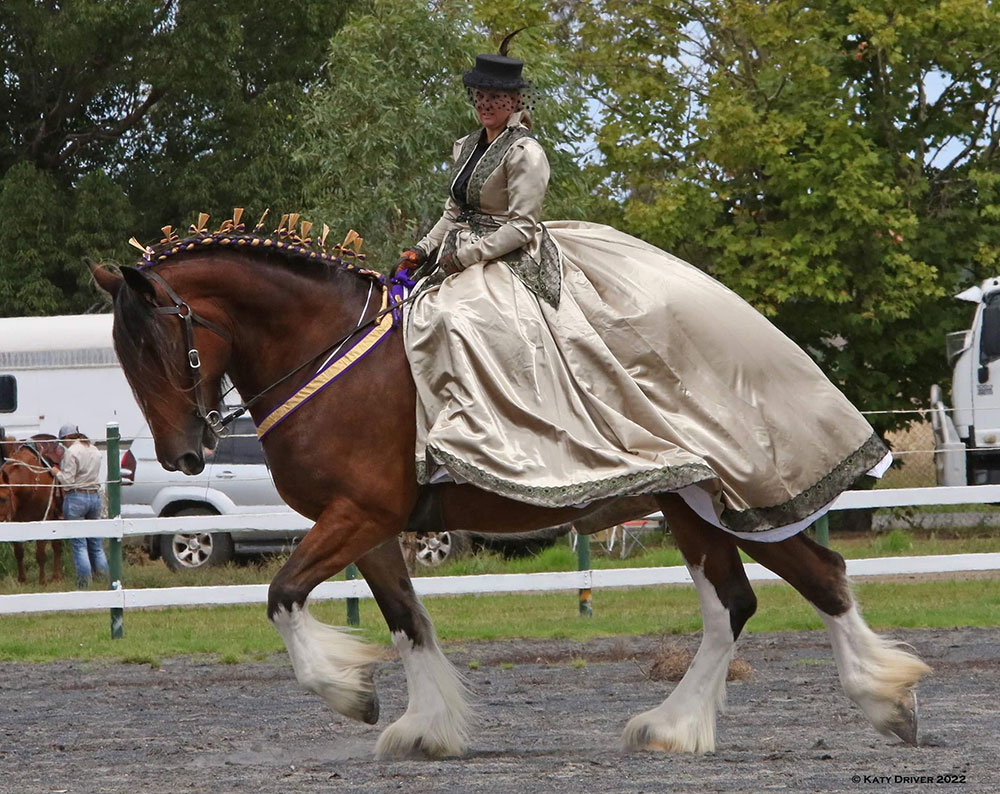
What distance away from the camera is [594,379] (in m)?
5.96

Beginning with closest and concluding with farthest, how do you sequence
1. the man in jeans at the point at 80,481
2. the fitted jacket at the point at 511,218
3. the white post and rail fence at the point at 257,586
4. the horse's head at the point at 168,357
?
the horse's head at the point at 168,357, the fitted jacket at the point at 511,218, the white post and rail fence at the point at 257,586, the man in jeans at the point at 80,481

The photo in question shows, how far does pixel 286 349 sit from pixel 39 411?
14.5 m

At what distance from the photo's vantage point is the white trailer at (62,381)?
19391 mm

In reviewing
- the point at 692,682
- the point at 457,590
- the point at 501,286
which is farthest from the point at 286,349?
the point at 457,590

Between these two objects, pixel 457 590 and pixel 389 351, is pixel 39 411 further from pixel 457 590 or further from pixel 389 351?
pixel 389 351

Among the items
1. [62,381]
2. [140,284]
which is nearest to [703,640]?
[140,284]

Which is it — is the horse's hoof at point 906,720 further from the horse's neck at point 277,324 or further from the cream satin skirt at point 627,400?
the horse's neck at point 277,324

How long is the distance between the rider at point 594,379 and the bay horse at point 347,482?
0.54ft

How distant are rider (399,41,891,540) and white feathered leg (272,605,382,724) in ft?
2.08

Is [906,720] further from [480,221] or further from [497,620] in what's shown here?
[497,620]

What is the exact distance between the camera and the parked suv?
54.0 ft

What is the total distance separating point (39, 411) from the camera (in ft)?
64.4

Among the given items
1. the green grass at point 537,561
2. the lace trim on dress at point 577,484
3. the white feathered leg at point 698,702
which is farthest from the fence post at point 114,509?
the white feathered leg at point 698,702

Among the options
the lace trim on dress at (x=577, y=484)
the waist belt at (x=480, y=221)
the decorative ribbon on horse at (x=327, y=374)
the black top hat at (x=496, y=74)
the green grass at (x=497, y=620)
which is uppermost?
the black top hat at (x=496, y=74)
